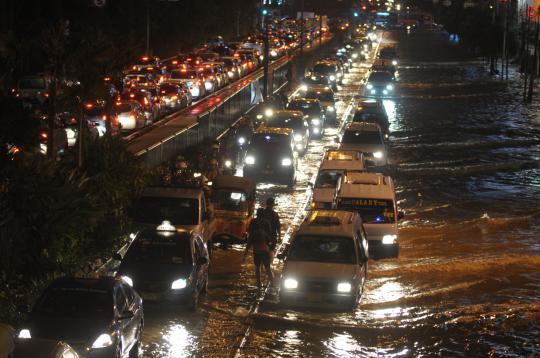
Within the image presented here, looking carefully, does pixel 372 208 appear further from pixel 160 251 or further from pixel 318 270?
pixel 160 251

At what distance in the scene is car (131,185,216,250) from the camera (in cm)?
2128

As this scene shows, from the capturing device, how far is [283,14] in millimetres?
197250

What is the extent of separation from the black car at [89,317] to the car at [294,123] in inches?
959

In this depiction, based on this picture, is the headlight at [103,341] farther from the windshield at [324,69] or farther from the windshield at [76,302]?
the windshield at [324,69]

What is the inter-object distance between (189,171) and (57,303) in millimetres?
13870

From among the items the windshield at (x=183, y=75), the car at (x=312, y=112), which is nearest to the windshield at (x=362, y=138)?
the car at (x=312, y=112)

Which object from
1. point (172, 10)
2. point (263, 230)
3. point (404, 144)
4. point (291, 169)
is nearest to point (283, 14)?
point (172, 10)

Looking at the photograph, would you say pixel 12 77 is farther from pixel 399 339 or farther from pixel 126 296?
pixel 399 339

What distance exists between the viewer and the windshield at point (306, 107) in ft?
150

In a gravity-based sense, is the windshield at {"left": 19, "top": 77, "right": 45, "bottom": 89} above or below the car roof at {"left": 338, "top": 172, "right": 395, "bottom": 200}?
above

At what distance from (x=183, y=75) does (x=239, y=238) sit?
33.5 m

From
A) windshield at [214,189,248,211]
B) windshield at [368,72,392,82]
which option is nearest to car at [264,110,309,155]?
windshield at [214,189,248,211]

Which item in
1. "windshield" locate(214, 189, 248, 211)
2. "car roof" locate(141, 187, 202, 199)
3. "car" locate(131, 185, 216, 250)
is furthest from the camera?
"windshield" locate(214, 189, 248, 211)

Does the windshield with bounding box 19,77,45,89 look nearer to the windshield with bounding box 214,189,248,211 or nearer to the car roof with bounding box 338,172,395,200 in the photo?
the windshield with bounding box 214,189,248,211
